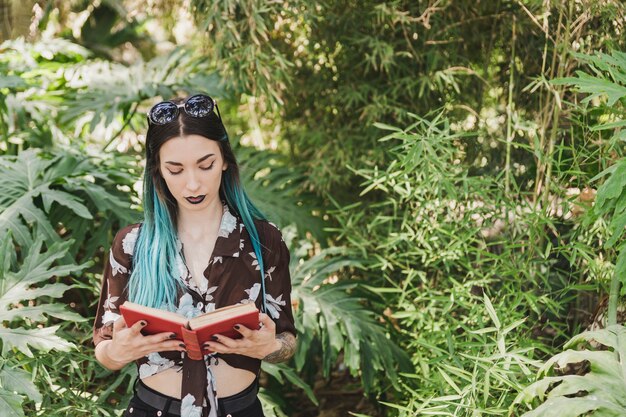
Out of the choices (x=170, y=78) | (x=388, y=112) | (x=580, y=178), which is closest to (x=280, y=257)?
(x=580, y=178)

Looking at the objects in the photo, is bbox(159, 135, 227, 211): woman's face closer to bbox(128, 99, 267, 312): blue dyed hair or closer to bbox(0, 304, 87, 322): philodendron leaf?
bbox(128, 99, 267, 312): blue dyed hair

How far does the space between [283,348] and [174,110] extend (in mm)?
593

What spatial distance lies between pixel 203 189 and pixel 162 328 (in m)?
0.34

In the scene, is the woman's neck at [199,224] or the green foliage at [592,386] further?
the green foliage at [592,386]

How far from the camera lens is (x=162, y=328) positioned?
5.42 feet

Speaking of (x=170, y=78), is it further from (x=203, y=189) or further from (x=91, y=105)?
(x=203, y=189)

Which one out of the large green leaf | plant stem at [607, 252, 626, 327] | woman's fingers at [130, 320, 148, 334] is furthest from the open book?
plant stem at [607, 252, 626, 327]

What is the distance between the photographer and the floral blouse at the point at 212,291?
5.89 feet

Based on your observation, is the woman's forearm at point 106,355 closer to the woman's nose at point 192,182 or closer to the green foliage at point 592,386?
the woman's nose at point 192,182

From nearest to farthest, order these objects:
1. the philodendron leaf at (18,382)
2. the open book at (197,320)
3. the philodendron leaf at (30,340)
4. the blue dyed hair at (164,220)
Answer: the open book at (197,320)
the blue dyed hair at (164,220)
the philodendron leaf at (18,382)
the philodendron leaf at (30,340)

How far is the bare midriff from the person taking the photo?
6.02ft

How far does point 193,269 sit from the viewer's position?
6.14 ft

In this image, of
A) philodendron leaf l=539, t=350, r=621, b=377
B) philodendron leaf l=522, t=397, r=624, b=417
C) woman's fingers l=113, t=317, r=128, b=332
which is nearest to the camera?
woman's fingers l=113, t=317, r=128, b=332

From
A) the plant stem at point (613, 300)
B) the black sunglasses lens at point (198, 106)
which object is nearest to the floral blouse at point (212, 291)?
the black sunglasses lens at point (198, 106)
